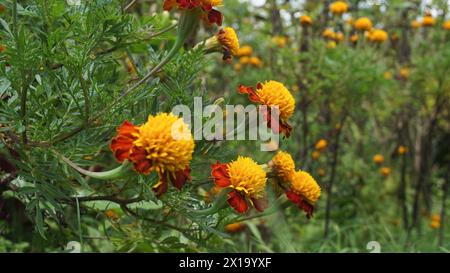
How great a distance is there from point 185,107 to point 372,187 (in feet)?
7.24

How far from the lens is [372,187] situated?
302cm

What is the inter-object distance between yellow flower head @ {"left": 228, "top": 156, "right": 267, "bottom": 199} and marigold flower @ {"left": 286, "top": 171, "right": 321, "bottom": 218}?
0.40ft

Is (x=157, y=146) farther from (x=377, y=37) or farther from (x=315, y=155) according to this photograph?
(x=315, y=155)

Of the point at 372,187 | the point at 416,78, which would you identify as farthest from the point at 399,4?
the point at 372,187

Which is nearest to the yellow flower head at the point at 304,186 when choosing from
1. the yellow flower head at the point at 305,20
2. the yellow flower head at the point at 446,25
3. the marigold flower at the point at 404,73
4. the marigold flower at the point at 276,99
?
the marigold flower at the point at 276,99

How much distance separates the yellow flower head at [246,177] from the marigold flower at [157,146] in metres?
0.13

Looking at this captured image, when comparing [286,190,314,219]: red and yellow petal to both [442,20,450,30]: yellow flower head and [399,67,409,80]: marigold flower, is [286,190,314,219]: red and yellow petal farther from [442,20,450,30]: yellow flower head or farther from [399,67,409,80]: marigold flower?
[399,67,409,80]: marigold flower

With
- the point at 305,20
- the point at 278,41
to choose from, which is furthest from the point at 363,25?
the point at 278,41

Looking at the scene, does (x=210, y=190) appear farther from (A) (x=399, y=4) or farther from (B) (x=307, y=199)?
(A) (x=399, y=4)

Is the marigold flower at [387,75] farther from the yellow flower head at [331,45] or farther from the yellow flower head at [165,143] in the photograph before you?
the yellow flower head at [165,143]

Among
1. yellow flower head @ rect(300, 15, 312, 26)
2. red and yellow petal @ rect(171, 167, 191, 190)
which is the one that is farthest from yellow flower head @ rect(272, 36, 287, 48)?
red and yellow petal @ rect(171, 167, 191, 190)

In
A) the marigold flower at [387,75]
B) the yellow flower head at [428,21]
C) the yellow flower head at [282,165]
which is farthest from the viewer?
the yellow flower head at [428,21]

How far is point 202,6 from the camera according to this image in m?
0.93

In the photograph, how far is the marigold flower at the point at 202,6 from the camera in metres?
0.91
